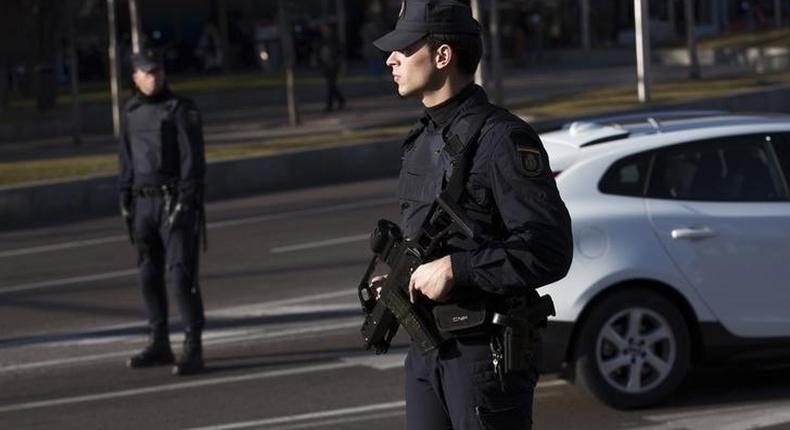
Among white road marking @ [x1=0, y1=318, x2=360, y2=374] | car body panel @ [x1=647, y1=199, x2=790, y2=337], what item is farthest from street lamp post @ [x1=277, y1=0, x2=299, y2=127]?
car body panel @ [x1=647, y1=199, x2=790, y2=337]

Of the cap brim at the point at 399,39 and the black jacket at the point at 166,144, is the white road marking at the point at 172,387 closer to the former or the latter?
the black jacket at the point at 166,144

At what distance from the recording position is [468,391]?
412cm

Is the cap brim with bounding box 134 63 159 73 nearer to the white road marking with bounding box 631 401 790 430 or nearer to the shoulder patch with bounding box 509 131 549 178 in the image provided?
the white road marking with bounding box 631 401 790 430

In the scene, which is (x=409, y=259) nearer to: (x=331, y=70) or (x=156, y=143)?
(x=156, y=143)

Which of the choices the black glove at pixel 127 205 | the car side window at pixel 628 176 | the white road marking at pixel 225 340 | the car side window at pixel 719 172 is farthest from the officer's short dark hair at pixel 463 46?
the white road marking at pixel 225 340

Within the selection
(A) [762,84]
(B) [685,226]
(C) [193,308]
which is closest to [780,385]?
(B) [685,226]

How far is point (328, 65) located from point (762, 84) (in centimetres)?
858

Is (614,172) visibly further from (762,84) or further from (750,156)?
(762,84)

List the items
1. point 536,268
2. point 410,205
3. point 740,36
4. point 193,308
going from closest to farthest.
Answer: point 536,268
point 410,205
point 193,308
point 740,36

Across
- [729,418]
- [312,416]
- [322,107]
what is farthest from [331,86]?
[729,418]

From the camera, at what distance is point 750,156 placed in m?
8.07

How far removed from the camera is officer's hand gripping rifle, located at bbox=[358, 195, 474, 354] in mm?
4094

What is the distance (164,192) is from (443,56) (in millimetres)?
5037

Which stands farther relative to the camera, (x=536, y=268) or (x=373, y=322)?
(x=373, y=322)
